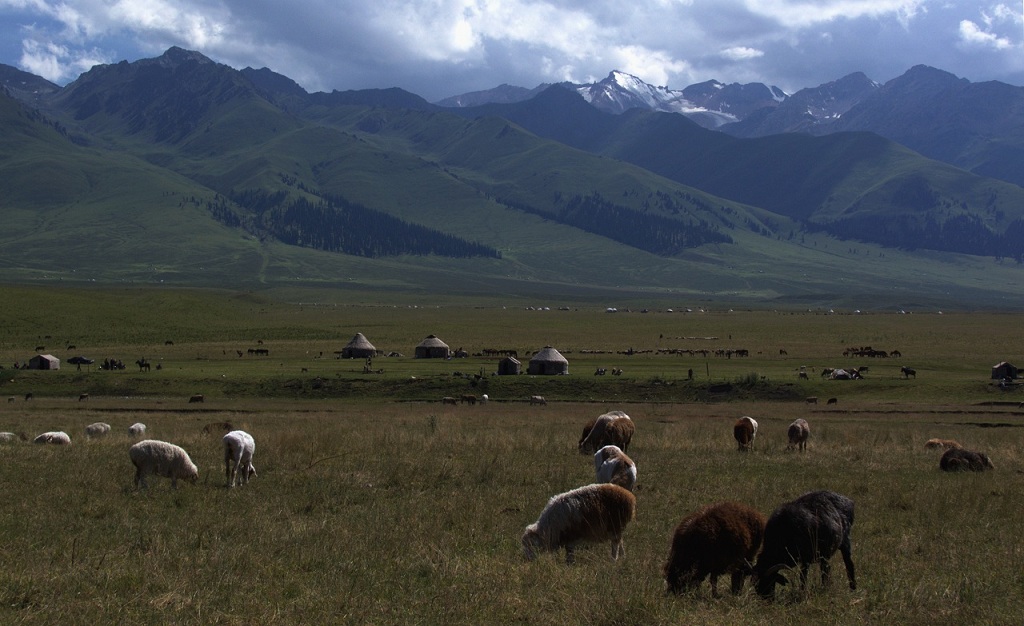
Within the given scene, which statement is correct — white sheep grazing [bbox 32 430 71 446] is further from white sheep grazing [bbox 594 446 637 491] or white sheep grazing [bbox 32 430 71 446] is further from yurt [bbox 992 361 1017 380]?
yurt [bbox 992 361 1017 380]

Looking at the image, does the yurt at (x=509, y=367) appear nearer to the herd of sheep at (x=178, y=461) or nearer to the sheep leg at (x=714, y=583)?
the herd of sheep at (x=178, y=461)

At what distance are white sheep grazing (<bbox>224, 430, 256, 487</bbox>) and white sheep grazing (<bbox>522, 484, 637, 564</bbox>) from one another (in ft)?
24.4

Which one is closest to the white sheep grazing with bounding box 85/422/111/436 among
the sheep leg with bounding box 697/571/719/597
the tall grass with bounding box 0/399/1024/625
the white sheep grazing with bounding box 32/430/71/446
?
the tall grass with bounding box 0/399/1024/625

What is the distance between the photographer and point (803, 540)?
10.2 metres

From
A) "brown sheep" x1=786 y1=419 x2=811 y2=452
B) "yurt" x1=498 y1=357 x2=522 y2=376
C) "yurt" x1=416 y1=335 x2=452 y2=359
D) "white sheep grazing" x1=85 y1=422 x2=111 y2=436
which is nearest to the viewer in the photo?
"brown sheep" x1=786 y1=419 x2=811 y2=452

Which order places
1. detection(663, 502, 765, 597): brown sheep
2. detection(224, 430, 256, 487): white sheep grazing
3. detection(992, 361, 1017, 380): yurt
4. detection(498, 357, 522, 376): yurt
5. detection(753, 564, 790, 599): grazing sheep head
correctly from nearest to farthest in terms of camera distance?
1. detection(753, 564, 790, 599): grazing sheep head
2. detection(663, 502, 765, 597): brown sheep
3. detection(224, 430, 256, 487): white sheep grazing
4. detection(992, 361, 1017, 380): yurt
5. detection(498, 357, 522, 376): yurt

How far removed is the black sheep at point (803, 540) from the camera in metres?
10.1

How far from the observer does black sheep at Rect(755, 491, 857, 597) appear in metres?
10.1

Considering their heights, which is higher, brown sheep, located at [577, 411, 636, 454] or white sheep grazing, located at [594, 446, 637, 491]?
white sheep grazing, located at [594, 446, 637, 491]

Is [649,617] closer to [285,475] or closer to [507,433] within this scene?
[285,475]

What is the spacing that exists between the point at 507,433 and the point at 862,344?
76.6 meters

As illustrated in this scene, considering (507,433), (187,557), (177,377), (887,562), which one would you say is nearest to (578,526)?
(887,562)

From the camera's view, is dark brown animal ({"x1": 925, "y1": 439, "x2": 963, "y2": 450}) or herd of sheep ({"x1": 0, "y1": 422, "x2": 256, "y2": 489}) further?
dark brown animal ({"x1": 925, "y1": 439, "x2": 963, "y2": 450})

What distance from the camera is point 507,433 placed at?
27406 millimetres
